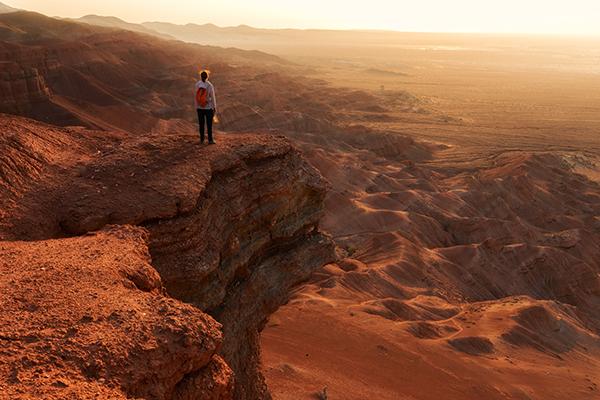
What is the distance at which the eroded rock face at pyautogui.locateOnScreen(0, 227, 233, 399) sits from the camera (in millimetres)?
3979

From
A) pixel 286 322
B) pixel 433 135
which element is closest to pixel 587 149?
pixel 433 135

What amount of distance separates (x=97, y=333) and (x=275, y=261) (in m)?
5.18

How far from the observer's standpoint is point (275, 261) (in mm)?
9445

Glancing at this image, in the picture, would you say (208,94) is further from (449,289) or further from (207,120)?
(449,289)

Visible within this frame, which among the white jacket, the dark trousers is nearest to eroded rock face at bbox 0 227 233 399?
the dark trousers

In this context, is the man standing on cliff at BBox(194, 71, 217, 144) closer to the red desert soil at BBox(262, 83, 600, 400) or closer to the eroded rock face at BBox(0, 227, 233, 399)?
the eroded rock face at BBox(0, 227, 233, 399)

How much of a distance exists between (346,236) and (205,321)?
19596mm

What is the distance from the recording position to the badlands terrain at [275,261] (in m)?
4.71

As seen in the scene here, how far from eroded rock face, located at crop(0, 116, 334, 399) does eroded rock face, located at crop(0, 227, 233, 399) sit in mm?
140

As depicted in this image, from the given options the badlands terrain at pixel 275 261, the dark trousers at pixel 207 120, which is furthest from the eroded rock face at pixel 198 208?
the dark trousers at pixel 207 120

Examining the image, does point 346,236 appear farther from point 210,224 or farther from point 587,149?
point 587,149

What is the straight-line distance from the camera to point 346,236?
80.0ft

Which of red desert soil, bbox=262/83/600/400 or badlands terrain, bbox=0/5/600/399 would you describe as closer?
badlands terrain, bbox=0/5/600/399

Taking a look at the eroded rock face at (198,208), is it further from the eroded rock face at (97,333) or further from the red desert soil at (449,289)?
the red desert soil at (449,289)
